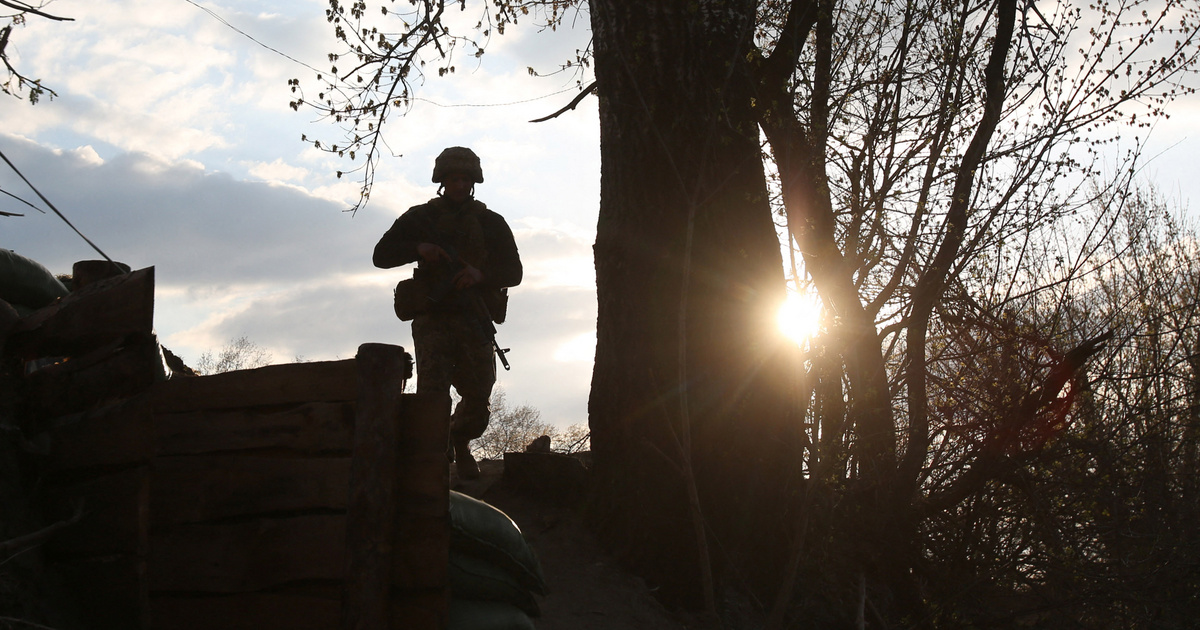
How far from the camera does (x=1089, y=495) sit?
15.8 feet

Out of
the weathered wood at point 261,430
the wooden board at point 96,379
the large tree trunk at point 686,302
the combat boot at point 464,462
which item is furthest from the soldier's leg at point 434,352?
the wooden board at point 96,379

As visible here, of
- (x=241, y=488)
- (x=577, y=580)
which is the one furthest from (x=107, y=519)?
(x=577, y=580)

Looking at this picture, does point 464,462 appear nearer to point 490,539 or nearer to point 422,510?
point 490,539

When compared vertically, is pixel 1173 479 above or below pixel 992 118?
below

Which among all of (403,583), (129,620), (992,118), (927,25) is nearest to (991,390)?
(992,118)

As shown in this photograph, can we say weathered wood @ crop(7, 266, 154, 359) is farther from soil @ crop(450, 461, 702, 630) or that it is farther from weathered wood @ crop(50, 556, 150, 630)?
soil @ crop(450, 461, 702, 630)

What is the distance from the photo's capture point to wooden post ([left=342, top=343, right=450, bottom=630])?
216cm

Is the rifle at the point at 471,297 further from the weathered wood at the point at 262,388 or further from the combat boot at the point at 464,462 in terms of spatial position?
the weathered wood at the point at 262,388

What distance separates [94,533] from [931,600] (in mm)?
4443

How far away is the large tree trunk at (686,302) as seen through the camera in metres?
4.06

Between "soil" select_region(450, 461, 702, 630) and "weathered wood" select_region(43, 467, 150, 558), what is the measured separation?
1.87m

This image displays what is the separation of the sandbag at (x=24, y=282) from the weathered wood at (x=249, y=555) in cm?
201

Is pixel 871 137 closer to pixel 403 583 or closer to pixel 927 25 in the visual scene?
pixel 927 25

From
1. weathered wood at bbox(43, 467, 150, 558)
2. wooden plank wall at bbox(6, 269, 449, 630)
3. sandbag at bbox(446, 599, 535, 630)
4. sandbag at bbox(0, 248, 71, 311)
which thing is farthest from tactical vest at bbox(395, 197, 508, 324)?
weathered wood at bbox(43, 467, 150, 558)
